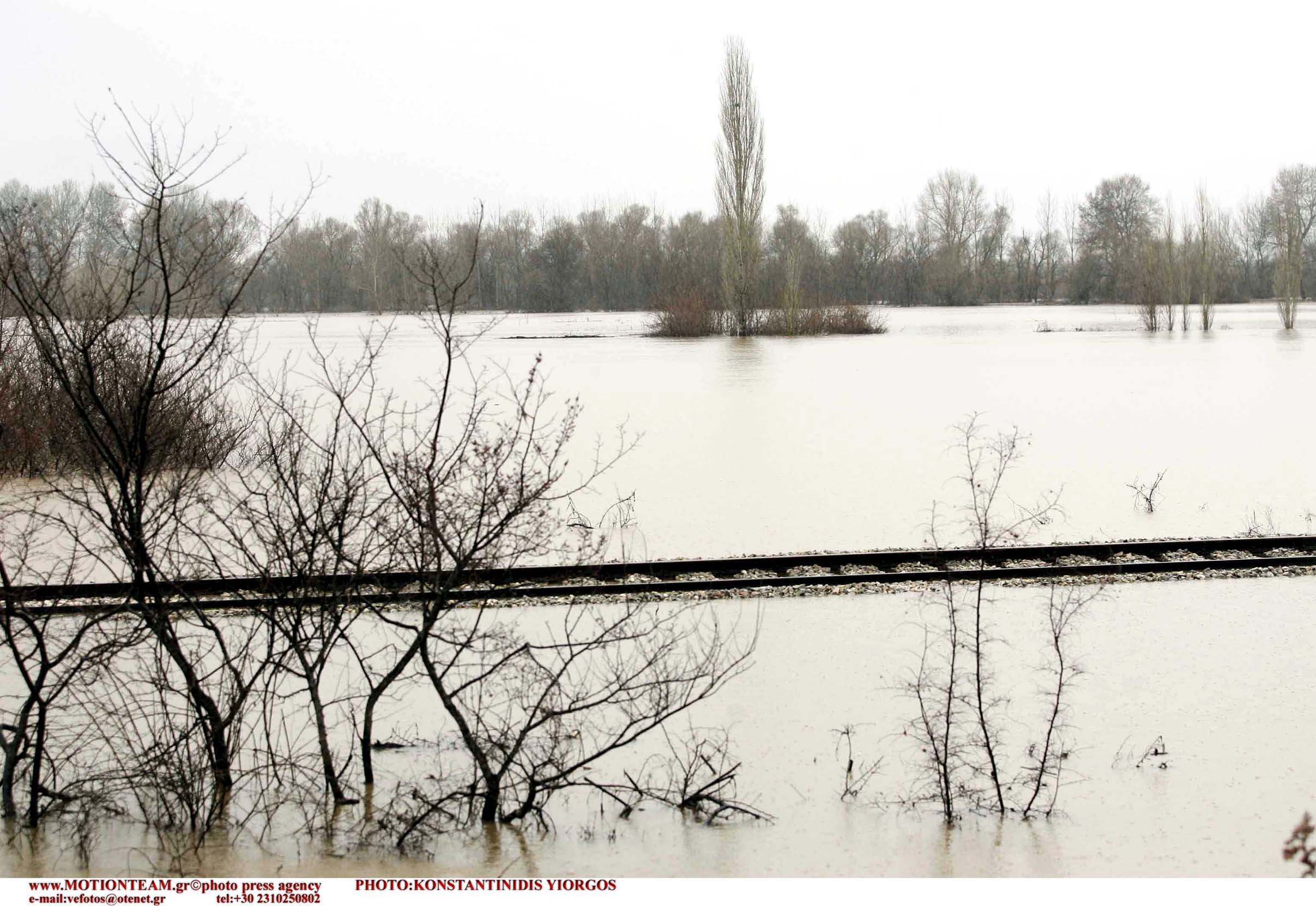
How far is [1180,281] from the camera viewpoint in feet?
136

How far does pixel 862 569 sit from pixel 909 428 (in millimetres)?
8714

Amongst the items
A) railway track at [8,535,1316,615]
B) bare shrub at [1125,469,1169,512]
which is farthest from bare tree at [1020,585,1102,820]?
bare shrub at [1125,469,1169,512]

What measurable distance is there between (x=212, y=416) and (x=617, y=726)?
11.1 m

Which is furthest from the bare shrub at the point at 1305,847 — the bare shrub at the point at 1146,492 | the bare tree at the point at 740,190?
the bare tree at the point at 740,190

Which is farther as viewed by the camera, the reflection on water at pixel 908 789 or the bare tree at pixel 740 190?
the bare tree at pixel 740 190

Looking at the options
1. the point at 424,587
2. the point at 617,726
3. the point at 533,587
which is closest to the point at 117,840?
the point at 424,587

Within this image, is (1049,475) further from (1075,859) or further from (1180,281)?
(1180,281)

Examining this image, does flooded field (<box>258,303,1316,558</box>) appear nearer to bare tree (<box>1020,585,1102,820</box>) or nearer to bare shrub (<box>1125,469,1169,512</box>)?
bare shrub (<box>1125,469,1169,512</box>)

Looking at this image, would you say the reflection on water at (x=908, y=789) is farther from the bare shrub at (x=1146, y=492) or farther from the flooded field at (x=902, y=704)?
the bare shrub at (x=1146, y=492)

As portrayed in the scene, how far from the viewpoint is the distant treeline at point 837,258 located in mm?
48156

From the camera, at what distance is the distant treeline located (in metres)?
48.2

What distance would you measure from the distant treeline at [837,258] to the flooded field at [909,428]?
11992 millimetres

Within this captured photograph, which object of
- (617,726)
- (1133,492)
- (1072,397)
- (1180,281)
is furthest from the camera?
(1180,281)

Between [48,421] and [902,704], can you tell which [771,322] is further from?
[902,704]
